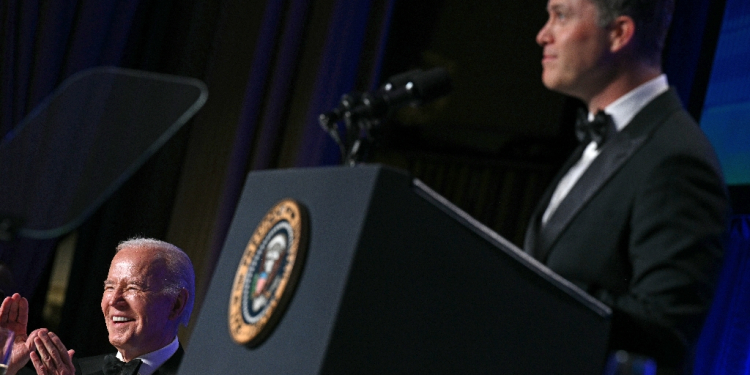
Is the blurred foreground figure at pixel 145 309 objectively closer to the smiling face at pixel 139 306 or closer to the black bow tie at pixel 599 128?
the smiling face at pixel 139 306

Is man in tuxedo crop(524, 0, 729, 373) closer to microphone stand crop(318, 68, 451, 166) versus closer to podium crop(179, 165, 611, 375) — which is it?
podium crop(179, 165, 611, 375)

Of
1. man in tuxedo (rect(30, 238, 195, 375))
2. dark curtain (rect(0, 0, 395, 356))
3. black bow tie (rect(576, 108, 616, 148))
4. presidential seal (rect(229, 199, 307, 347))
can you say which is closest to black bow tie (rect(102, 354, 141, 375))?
man in tuxedo (rect(30, 238, 195, 375))

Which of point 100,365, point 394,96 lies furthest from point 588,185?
point 100,365

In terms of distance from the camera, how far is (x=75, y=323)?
4109mm

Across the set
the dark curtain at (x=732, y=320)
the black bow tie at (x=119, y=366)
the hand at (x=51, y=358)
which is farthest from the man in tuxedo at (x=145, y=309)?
the dark curtain at (x=732, y=320)

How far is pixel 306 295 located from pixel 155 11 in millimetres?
3533

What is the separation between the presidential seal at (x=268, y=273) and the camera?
1117 mm

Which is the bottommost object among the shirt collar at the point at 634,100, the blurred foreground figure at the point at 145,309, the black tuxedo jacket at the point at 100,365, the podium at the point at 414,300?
the black tuxedo jacket at the point at 100,365

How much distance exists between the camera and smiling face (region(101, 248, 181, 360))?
9.09 feet

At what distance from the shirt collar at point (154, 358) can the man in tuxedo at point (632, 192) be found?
166 cm

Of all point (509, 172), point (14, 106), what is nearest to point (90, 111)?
point (14, 106)

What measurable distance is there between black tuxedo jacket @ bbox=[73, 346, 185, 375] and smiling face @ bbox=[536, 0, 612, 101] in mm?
1738

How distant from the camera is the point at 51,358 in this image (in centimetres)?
254

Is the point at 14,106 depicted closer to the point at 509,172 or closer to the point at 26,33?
the point at 26,33
